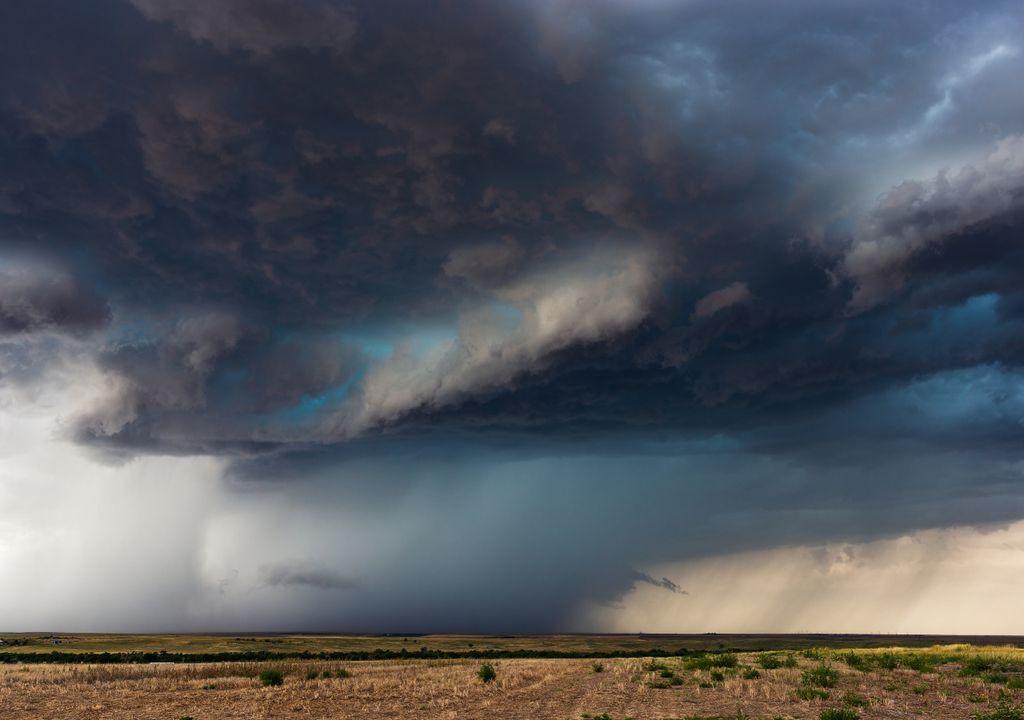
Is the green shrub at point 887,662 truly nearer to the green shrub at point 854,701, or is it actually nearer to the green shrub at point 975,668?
the green shrub at point 975,668

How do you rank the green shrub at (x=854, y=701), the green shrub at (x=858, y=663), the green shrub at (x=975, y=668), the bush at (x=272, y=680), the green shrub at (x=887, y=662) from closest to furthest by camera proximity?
1. the green shrub at (x=854, y=701)
2. the green shrub at (x=975, y=668)
3. the bush at (x=272, y=680)
4. the green shrub at (x=858, y=663)
5. the green shrub at (x=887, y=662)

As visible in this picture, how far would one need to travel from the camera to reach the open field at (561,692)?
36.8 metres

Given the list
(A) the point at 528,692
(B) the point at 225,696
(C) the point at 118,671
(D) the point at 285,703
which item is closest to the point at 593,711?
(A) the point at 528,692

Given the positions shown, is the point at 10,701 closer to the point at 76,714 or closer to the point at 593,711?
the point at 76,714

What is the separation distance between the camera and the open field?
36.8 meters

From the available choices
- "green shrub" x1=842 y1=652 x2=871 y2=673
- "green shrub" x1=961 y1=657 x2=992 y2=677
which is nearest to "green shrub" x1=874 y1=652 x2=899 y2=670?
"green shrub" x1=842 y1=652 x2=871 y2=673

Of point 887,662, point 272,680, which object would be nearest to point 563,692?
point 272,680

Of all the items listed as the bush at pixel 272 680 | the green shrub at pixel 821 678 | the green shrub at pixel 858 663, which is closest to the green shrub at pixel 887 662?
the green shrub at pixel 858 663

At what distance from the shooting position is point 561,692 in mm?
46500

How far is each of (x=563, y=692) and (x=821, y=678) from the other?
17181 millimetres

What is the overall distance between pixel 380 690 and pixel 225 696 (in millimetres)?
9812

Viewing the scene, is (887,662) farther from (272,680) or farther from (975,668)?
(272,680)

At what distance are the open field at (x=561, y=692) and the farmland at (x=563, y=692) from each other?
0.10 m

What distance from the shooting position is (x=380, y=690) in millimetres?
48844
